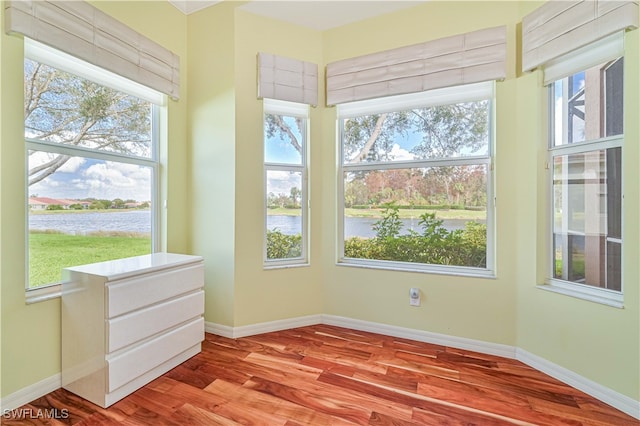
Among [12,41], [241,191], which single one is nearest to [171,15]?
[12,41]

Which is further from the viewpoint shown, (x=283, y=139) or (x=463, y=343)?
(x=283, y=139)

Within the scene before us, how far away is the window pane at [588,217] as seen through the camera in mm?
1868

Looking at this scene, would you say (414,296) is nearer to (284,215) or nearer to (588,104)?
(284,215)

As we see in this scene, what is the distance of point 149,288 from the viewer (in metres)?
1.93

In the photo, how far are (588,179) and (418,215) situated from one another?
1.19 meters

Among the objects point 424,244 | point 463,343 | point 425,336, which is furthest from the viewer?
point 424,244

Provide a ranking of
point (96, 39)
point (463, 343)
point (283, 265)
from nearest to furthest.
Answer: point (96, 39) < point (463, 343) < point (283, 265)

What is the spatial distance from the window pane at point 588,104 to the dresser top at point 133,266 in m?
2.93

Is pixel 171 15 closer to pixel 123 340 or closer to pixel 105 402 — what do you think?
pixel 123 340

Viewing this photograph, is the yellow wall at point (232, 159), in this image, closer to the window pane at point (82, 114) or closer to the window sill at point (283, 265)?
the window sill at point (283, 265)

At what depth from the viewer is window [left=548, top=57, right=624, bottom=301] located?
6.07ft

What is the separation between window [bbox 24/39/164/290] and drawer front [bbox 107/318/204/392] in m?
0.76

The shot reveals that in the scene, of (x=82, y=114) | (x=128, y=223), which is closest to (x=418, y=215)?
(x=128, y=223)

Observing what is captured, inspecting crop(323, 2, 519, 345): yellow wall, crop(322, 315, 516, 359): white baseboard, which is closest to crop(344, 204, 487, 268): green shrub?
crop(323, 2, 519, 345): yellow wall
